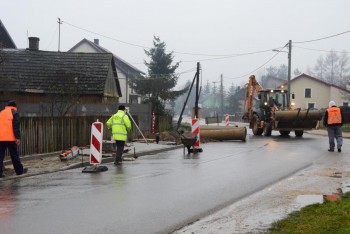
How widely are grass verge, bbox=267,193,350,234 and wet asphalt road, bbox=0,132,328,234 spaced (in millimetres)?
1308

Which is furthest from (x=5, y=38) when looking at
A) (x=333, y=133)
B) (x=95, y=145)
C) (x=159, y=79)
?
(x=333, y=133)

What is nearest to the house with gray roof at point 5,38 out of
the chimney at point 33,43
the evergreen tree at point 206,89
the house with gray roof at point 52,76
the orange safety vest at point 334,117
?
the chimney at point 33,43

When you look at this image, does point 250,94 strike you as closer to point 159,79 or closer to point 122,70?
point 159,79

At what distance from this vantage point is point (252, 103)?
31188mm

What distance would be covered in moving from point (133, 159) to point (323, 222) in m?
9.54

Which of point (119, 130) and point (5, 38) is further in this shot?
point (5, 38)

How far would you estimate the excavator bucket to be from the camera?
83.7 feet

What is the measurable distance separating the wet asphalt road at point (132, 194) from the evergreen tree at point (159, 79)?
3337 cm

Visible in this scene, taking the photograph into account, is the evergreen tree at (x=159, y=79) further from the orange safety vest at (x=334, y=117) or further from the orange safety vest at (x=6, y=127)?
the orange safety vest at (x=6, y=127)

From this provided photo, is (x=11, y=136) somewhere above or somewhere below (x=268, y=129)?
above

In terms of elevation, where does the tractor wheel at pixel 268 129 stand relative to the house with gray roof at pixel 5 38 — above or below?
below

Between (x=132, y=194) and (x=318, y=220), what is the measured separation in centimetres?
358

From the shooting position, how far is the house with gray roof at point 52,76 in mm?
28938

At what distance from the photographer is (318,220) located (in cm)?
596
